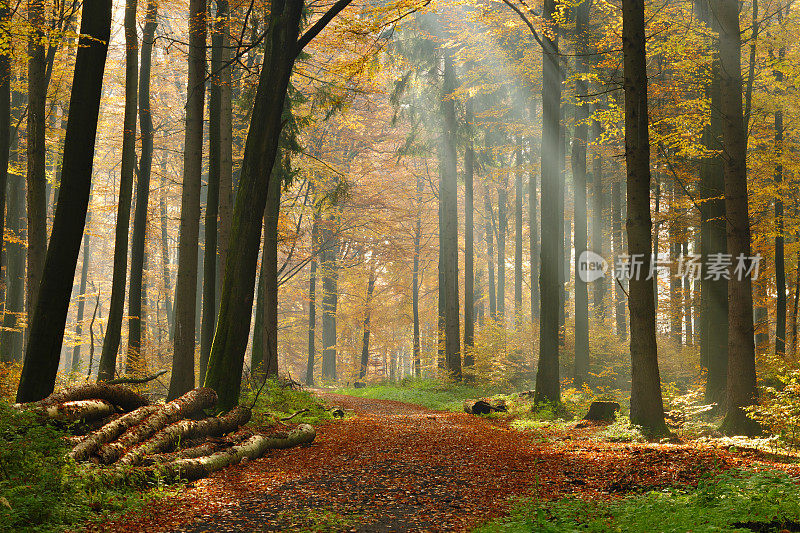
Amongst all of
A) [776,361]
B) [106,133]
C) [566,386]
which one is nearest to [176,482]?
[776,361]

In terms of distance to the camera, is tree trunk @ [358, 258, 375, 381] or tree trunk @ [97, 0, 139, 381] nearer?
tree trunk @ [97, 0, 139, 381]

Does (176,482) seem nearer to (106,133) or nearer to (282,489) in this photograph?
(282,489)

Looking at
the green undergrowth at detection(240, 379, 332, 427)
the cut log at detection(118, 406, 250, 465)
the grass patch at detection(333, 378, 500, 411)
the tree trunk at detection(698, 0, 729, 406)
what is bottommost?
the grass patch at detection(333, 378, 500, 411)

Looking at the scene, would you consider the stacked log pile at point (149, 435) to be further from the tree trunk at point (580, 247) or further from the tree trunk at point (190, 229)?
the tree trunk at point (580, 247)

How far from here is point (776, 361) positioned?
1220 cm

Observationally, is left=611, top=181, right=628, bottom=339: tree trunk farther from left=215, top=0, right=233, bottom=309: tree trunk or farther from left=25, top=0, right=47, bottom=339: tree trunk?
left=25, top=0, right=47, bottom=339: tree trunk

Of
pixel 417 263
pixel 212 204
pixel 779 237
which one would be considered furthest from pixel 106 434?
pixel 417 263

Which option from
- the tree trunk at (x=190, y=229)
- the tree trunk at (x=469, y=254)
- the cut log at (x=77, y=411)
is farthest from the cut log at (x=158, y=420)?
the tree trunk at (x=469, y=254)

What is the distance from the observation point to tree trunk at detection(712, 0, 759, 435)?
888cm

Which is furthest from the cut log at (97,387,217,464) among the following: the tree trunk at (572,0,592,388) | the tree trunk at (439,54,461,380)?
the tree trunk at (439,54,461,380)

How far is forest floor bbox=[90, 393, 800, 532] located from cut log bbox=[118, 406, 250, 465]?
78 cm

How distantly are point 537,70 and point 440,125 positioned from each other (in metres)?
4.15

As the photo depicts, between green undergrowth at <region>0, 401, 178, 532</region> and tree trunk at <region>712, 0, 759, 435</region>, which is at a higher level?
tree trunk at <region>712, 0, 759, 435</region>

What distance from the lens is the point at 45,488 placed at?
462cm
